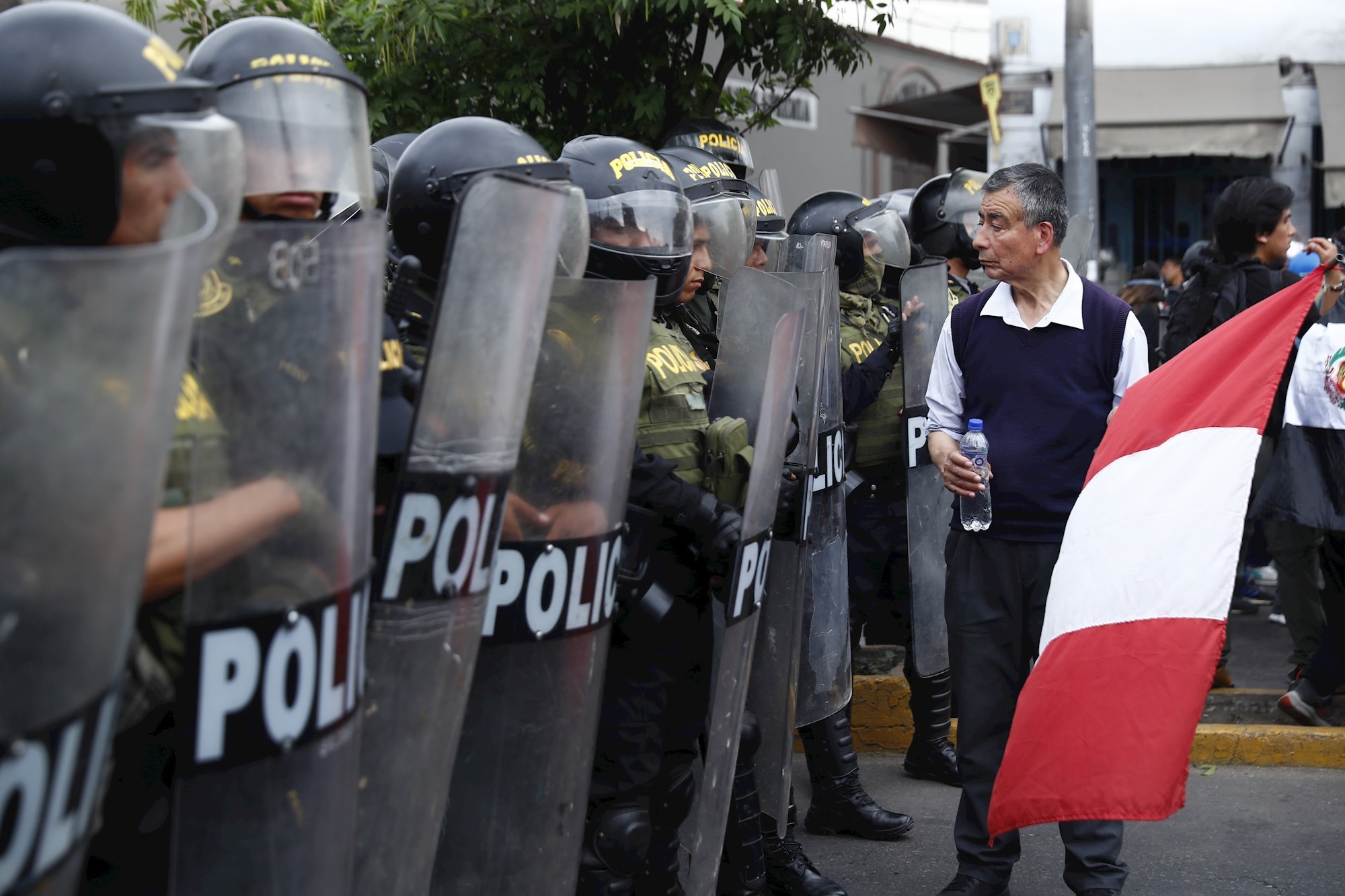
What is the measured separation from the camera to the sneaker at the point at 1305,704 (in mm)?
4988

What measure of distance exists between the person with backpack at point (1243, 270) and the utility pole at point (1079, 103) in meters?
3.48

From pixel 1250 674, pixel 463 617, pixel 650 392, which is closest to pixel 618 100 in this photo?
pixel 1250 674

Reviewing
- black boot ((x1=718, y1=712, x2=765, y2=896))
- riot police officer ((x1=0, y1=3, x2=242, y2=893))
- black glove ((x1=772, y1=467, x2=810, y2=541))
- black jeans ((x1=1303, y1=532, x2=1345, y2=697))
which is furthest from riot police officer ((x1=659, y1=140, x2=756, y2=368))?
black jeans ((x1=1303, y1=532, x2=1345, y2=697))

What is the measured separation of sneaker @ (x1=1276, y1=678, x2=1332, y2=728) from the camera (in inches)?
196

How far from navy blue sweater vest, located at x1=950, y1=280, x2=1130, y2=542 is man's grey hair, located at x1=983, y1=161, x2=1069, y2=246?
0.20 meters

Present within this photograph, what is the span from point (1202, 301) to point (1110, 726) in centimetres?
304

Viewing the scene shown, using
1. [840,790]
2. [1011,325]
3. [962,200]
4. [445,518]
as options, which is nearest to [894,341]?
[1011,325]

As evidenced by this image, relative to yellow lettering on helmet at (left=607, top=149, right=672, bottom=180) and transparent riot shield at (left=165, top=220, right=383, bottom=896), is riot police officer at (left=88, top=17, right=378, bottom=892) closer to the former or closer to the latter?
transparent riot shield at (left=165, top=220, right=383, bottom=896)

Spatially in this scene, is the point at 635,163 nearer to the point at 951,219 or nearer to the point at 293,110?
the point at 293,110

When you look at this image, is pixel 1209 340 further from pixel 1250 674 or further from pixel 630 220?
pixel 1250 674

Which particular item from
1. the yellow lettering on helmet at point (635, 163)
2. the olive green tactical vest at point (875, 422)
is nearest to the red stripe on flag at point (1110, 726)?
the yellow lettering on helmet at point (635, 163)

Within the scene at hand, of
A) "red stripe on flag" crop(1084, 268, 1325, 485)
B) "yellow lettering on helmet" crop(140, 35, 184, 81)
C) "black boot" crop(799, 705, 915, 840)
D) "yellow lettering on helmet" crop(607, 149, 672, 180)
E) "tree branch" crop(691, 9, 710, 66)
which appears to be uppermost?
"tree branch" crop(691, 9, 710, 66)

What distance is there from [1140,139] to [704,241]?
10.8m

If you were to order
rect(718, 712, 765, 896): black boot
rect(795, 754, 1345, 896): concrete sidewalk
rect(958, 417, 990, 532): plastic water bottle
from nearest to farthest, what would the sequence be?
rect(718, 712, 765, 896): black boot → rect(958, 417, 990, 532): plastic water bottle → rect(795, 754, 1345, 896): concrete sidewalk
